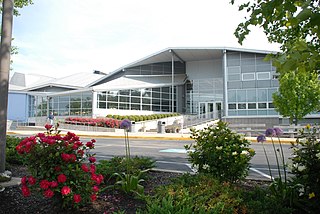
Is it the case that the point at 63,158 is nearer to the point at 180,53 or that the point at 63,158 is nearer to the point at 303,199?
the point at 303,199

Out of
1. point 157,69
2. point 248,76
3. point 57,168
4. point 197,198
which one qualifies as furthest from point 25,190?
point 157,69

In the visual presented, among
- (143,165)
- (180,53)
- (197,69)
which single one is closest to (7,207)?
(143,165)

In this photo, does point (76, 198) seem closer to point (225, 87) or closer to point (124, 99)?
point (225, 87)

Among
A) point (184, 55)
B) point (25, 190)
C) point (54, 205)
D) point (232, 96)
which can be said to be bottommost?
point (54, 205)

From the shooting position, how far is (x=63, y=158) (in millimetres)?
3381

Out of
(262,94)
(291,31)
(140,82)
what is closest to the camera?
(291,31)

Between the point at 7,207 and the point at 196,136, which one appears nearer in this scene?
the point at 7,207

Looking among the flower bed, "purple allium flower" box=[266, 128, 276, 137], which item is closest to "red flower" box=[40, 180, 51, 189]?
"purple allium flower" box=[266, 128, 276, 137]

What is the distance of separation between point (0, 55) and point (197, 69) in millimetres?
37675

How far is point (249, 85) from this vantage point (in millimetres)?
32844

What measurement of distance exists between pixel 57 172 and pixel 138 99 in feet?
111

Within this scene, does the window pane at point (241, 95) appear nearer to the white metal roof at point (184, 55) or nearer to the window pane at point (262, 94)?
the window pane at point (262, 94)

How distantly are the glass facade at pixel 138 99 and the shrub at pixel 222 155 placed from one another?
29041 millimetres

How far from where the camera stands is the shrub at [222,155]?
444cm
